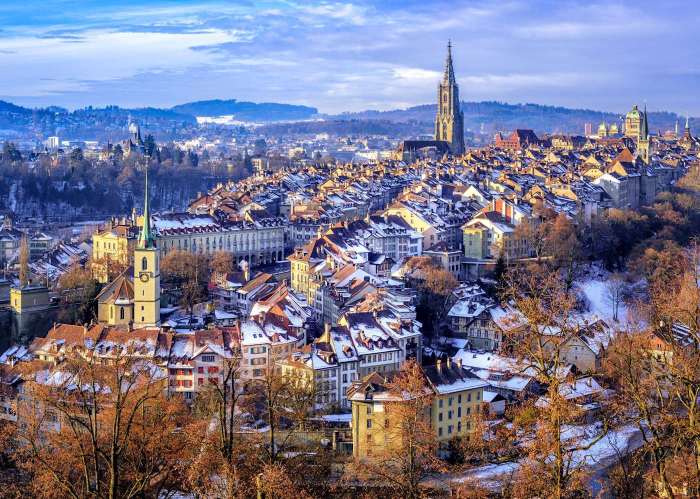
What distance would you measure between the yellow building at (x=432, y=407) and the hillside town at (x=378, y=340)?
84 millimetres

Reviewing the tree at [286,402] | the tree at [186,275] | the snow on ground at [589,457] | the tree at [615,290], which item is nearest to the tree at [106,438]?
the tree at [286,402]

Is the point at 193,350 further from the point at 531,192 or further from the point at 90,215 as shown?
the point at 90,215

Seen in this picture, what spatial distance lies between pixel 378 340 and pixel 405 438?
9412 mm

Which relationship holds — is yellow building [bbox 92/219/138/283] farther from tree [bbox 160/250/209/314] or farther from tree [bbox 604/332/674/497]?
tree [bbox 604/332/674/497]

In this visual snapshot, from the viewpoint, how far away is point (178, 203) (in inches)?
3607

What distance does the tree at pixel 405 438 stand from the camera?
21.1 m

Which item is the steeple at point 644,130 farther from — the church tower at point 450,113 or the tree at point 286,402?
the tree at point 286,402

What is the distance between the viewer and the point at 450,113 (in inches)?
3846

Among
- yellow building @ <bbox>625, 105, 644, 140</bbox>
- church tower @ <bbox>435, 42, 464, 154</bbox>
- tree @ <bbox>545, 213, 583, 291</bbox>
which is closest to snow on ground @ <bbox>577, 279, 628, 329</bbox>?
tree @ <bbox>545, 213, 583, 291</bbox>

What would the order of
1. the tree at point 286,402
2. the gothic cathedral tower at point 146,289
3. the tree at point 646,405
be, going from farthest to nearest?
the gothic cathedral tower at point 146,289, the tree at point 286,402, the tree at point 646,405

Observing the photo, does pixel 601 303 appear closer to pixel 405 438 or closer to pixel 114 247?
pixel 405 438

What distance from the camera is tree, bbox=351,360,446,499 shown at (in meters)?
21.1

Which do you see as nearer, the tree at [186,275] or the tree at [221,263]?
the tree at [186,275]

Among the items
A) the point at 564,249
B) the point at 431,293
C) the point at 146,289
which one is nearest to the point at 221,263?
the point at 146,289
